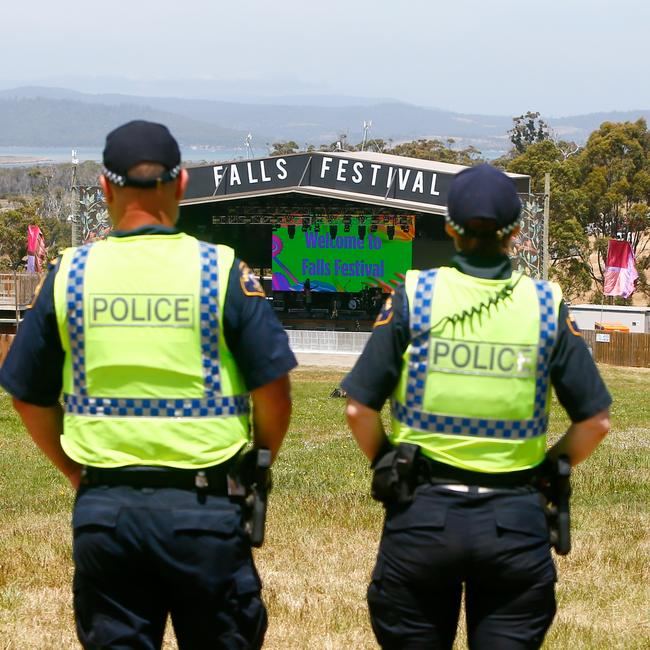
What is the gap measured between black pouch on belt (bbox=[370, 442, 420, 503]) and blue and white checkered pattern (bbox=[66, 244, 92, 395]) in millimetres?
911

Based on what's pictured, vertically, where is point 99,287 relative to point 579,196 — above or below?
above

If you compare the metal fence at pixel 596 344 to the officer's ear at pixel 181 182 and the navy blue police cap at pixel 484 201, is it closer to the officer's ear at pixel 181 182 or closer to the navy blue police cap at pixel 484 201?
the navy blue police cap at pixel 484 201

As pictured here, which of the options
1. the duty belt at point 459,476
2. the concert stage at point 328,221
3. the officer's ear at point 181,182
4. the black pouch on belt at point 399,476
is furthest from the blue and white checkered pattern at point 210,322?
the concert stage at point 328,221

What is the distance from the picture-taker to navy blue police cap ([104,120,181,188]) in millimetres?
3428

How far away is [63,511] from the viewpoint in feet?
28.6

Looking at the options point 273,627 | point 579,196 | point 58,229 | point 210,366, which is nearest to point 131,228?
point 210,366

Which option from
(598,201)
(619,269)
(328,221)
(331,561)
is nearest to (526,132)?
(598,201)

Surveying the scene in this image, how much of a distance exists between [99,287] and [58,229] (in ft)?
337

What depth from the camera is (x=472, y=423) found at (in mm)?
3512

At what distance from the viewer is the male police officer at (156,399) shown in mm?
3332

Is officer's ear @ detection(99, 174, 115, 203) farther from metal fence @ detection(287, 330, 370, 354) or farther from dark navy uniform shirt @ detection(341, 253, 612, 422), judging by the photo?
metal fence @ detection(287, 330, 370, 354)

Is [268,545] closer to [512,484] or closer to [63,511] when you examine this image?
[63,511]

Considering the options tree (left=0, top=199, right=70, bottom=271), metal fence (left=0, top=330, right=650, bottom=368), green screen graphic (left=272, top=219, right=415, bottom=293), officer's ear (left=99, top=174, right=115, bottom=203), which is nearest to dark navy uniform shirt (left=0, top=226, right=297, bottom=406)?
officer's ear (left=99, top=174, right=115, bottom=203)

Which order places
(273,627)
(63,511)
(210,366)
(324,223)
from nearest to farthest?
(210,366) < (273,627) < (63,511) < (324,223)
